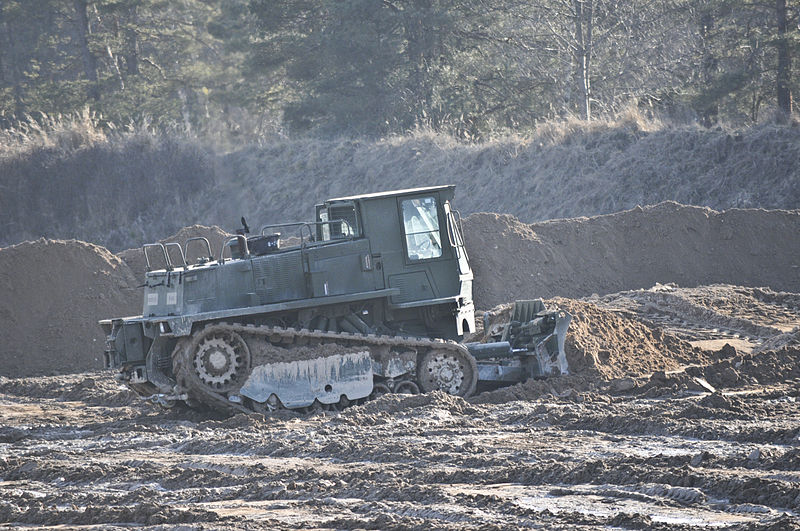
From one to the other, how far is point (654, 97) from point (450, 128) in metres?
6.80

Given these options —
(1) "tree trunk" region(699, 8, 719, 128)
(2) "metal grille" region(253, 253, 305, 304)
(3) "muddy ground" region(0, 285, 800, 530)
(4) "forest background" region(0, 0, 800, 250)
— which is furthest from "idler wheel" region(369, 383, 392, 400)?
(1) "tree trunk" region(699, 8, 719, 128)

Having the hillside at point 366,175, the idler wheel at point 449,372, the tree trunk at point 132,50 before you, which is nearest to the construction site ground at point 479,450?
the idler wheel at point 449,372

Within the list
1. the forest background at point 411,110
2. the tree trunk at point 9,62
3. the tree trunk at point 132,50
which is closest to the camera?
the forest background at point 411,110

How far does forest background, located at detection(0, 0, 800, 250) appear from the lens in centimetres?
2972

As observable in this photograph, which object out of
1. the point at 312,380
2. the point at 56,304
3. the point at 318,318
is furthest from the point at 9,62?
the point at 312,380

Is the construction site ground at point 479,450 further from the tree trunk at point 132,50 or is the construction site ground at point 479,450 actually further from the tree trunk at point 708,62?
the tree trunk at point 132,50

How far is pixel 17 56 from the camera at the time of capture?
45.3 m

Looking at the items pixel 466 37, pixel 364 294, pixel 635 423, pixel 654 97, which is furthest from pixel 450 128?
pixel 635 423

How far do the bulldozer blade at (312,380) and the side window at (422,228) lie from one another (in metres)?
1.52

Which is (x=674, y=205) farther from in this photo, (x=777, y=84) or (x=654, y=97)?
(x=654, y=97)

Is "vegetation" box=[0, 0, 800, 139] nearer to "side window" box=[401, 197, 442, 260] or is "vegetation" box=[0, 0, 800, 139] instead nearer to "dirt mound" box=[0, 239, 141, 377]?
"dirt mound" box=[0, 239, 141, 377]

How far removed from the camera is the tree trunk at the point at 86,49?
40.6m

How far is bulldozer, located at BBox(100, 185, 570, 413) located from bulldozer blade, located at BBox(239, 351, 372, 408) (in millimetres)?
12

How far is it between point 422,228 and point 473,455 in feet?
15.2
